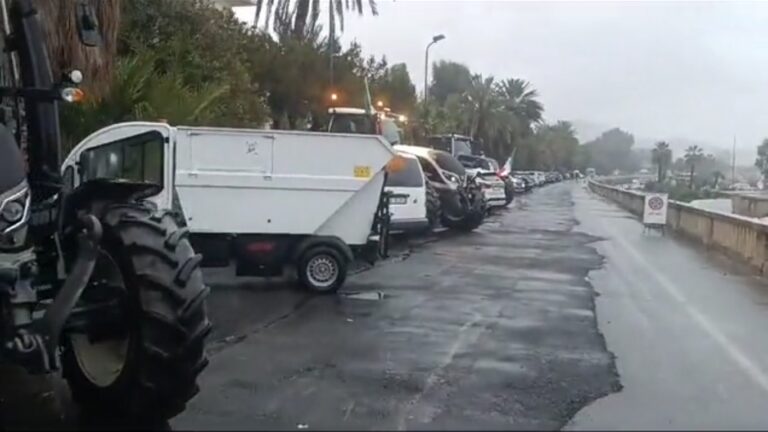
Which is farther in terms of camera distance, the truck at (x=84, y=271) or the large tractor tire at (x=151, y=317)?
the large tractor tire at (x=151, y=317)

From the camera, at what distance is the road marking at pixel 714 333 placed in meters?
8.78

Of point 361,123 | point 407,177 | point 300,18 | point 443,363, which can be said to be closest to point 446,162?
point 361,123

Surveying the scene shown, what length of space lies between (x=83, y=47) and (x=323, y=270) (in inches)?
174

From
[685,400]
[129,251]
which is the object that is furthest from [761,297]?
[129,251]

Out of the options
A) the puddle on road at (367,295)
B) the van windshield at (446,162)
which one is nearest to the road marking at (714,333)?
the puddle on road at (367,295)

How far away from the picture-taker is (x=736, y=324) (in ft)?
39.1

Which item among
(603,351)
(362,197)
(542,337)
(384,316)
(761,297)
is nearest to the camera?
(603,351)

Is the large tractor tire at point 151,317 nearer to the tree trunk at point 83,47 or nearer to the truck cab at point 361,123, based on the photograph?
the tree trunk at point 83,47

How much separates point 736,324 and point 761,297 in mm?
3148

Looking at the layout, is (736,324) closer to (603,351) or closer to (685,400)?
(603,351)

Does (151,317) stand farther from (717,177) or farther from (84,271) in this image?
(717,177)

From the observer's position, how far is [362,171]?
43.5 feet

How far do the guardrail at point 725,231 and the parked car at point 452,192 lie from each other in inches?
221

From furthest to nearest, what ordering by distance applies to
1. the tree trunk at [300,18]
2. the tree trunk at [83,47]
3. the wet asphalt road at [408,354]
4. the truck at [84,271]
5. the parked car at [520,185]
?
the parked car at [520,185], the tree trunk at [300,18], the tree trunk at [83,47], the wet asphalt road at [408,354], the truck at [84,271]
